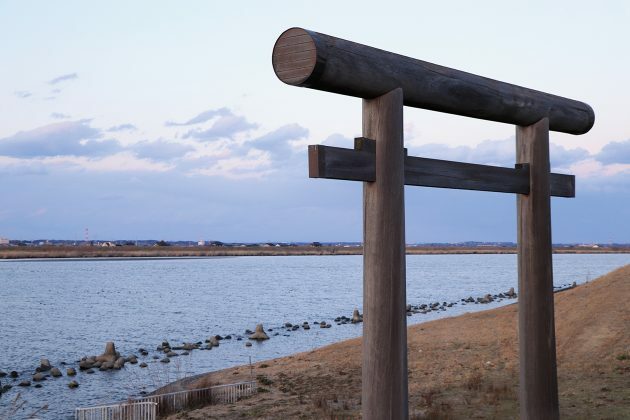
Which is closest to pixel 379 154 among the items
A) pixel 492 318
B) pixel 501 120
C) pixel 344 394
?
pixel 501 120

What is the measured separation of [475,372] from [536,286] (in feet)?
29.2

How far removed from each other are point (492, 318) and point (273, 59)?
2378 cm

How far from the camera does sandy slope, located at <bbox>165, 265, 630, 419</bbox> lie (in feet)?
41.7

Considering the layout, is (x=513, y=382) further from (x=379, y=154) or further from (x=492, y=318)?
(x=492, y=318)

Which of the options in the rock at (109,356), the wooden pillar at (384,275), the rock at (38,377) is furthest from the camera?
the rock at (109,356)

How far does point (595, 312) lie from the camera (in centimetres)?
2075

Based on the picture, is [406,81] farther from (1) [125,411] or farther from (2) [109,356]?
(2) [109,356]

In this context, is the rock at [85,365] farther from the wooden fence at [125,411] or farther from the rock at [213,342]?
the wooden fence at [125,411]

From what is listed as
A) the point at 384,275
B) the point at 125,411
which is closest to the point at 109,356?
the point at 125,411

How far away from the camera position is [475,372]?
1662cm

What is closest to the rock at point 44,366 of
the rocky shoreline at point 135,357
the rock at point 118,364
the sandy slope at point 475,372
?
the rocky shoreline at point 135,357

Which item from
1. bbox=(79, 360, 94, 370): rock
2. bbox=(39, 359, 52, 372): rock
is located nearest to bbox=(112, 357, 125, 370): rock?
bbox=(79, 360, 94, 370): rock

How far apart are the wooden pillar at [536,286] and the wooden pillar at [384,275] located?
2.68 m

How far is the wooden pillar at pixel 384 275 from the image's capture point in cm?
608
